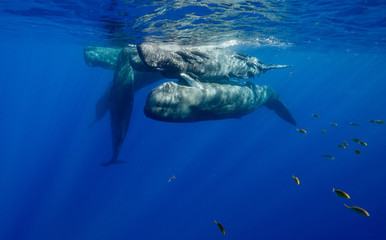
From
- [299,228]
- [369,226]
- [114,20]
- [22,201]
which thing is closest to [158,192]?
[22,201]

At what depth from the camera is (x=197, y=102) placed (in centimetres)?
654

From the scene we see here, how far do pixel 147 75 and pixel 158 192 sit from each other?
21.2 metres

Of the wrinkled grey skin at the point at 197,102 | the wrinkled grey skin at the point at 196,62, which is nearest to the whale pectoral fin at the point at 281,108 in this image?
the wrinkled grey skin at the point at 196,62

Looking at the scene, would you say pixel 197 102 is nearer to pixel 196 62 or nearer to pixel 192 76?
pixel 192 76

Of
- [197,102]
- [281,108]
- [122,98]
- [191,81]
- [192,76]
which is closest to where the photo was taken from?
[191,81]

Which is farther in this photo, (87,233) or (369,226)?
(369,226)

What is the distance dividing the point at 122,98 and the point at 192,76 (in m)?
4.72

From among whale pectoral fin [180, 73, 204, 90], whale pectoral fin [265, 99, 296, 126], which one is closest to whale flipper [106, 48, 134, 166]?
whale pectoral fin [180, 73, 204, 90]

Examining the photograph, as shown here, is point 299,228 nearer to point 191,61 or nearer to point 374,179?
point 374,179

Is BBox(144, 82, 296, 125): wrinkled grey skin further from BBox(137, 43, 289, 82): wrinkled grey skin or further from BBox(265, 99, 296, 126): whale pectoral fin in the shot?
BBox(265, 99, 296, 126): whale pectoral fin

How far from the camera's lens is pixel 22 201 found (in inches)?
976

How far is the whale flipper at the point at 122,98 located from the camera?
Answer: 10445 mm

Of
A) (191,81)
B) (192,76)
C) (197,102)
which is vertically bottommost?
(197,102)

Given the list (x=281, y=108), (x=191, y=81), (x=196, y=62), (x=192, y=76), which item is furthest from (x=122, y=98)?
(x=281, y=108)
